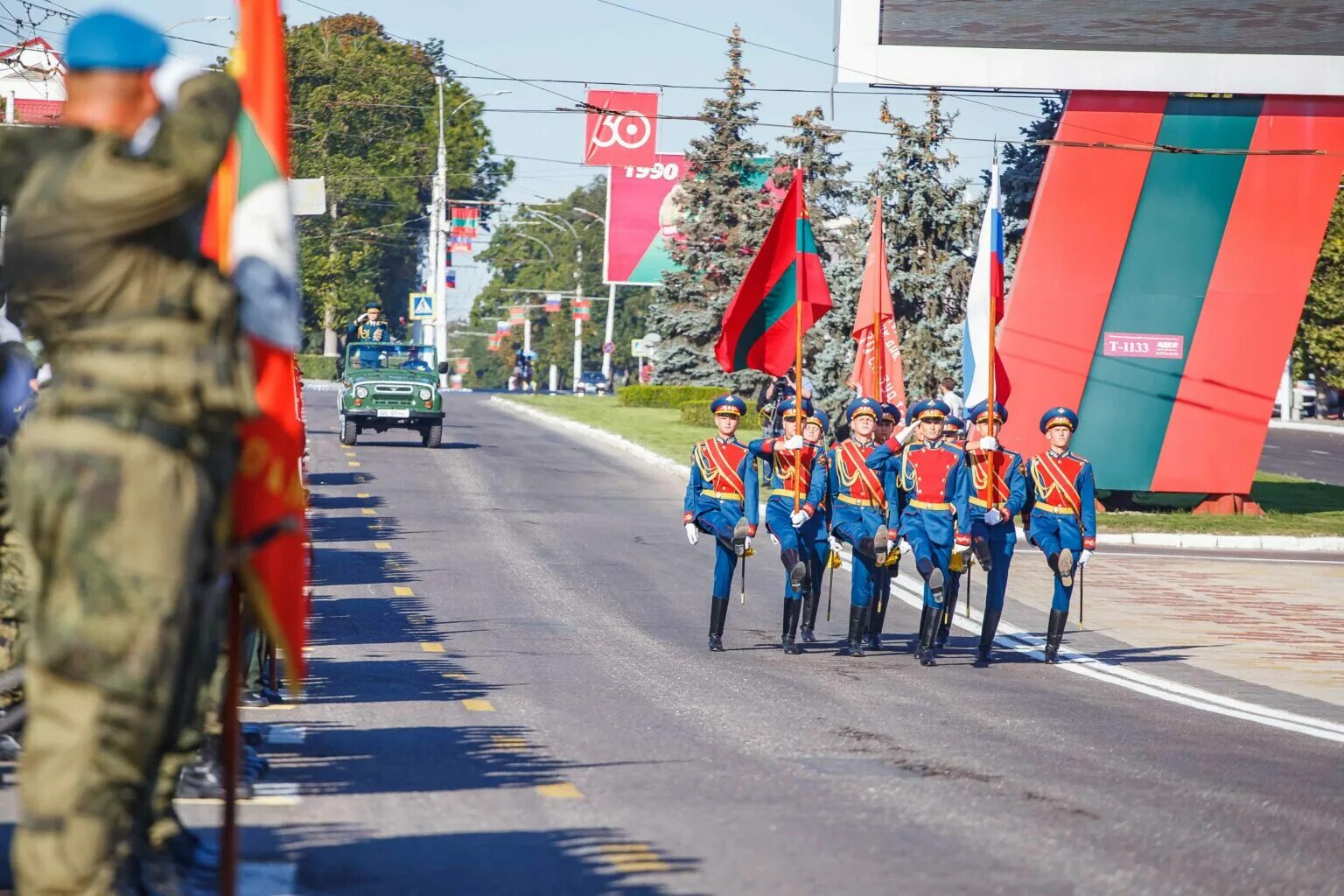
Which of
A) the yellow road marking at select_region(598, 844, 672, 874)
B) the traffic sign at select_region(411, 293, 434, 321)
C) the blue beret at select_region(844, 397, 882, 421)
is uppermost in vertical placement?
the blue beret at select_region(844, 397, 882, 421)

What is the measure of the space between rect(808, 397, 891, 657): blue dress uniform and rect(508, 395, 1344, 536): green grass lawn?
1217 cm

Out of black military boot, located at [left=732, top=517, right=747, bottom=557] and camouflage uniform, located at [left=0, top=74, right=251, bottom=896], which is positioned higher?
camouflage uniform, located at [left=0, top=74, right=251, bottom=896]

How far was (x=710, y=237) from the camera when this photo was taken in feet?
184

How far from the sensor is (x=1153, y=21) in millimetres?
26203

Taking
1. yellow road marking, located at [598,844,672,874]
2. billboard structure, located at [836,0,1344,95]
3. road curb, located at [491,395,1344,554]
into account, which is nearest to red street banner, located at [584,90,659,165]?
billboard structure, located at [836,0,1344,95]

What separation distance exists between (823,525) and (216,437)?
10479mm

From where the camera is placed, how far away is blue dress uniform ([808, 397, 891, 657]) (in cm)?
1438

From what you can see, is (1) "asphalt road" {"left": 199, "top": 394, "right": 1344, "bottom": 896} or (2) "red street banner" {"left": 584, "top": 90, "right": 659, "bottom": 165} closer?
(1) "asphalt road" {"left": 199, "top": 394, "right": 1344, "bottom": 896}

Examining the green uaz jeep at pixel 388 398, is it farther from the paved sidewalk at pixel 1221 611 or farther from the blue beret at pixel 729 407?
the blue beret at pixel 729 407

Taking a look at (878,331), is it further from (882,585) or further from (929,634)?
(929,634)

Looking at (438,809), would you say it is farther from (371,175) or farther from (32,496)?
(371,175)

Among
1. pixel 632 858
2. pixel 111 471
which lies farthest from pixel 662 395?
pixel 111 471

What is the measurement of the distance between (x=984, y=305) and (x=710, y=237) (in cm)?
3933

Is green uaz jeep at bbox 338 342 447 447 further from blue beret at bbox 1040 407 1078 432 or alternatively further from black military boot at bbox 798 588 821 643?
blue beret at bbox 1040 407 1078 432
